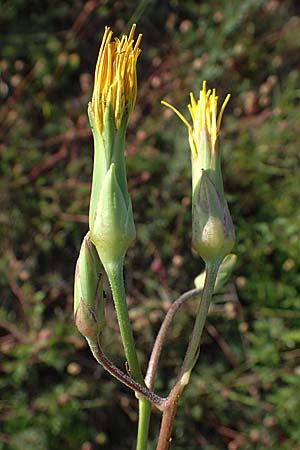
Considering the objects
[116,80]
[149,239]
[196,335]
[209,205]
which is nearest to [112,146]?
[116,80]

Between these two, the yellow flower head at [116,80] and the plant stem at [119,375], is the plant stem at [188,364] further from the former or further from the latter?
the yellow flower head at [116,80]

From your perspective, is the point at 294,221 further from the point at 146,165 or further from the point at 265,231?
the point at 146,165

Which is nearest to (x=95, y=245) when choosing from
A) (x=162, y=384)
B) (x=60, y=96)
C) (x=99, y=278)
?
(x=99, y=278)

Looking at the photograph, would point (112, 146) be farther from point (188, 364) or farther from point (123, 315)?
point (188, 364)

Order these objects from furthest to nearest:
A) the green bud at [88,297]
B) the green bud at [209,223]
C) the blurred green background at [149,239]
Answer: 1. the blurred green background at [149,239]
2. the green bud at [209,223]
3. the green bud at [88,297]

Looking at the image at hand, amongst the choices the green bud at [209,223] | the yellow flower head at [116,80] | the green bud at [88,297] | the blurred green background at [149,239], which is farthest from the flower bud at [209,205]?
the blurred green background at [149,239]
